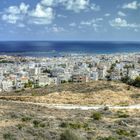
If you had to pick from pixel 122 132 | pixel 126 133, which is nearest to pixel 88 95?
pixel 122 132

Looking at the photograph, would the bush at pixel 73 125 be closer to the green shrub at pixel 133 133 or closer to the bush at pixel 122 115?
the green shrub at pixel 133 133

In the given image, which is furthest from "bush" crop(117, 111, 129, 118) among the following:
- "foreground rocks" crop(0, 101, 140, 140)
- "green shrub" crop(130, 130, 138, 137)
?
"green shrub" crop(130, 130, 138, 137)

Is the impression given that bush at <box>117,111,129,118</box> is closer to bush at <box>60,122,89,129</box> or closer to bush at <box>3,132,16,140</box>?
bush at <box>60,122,89,129</box>

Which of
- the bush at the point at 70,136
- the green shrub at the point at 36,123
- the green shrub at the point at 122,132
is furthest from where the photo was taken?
the green shrub at the point at 36,123

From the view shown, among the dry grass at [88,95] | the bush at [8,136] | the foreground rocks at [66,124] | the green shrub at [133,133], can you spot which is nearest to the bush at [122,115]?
the foreground rocks at [66,124]

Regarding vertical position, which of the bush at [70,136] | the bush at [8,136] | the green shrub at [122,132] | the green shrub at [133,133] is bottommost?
the green shrub at [133,133]

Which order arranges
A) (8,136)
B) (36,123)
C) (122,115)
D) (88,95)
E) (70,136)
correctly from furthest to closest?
(88,95) → (122,115) → (36,123) → (8,136) → (70,136)

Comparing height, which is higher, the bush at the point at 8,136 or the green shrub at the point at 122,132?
the bush at the point at 8,136

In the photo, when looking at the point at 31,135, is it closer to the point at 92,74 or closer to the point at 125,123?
the point at 125,123

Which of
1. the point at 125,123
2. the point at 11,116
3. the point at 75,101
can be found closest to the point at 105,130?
the point at 125,123

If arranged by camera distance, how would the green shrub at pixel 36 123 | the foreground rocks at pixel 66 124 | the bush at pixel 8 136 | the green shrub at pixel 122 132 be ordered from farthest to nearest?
the green shrub at pixel 36 123
the green shrub at pixel 122 132
the foreground rocks at pixel 66 124
the bush at pixel 8 136

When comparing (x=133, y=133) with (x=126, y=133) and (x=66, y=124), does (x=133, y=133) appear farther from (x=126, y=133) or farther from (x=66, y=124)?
(x=66, y=124)
